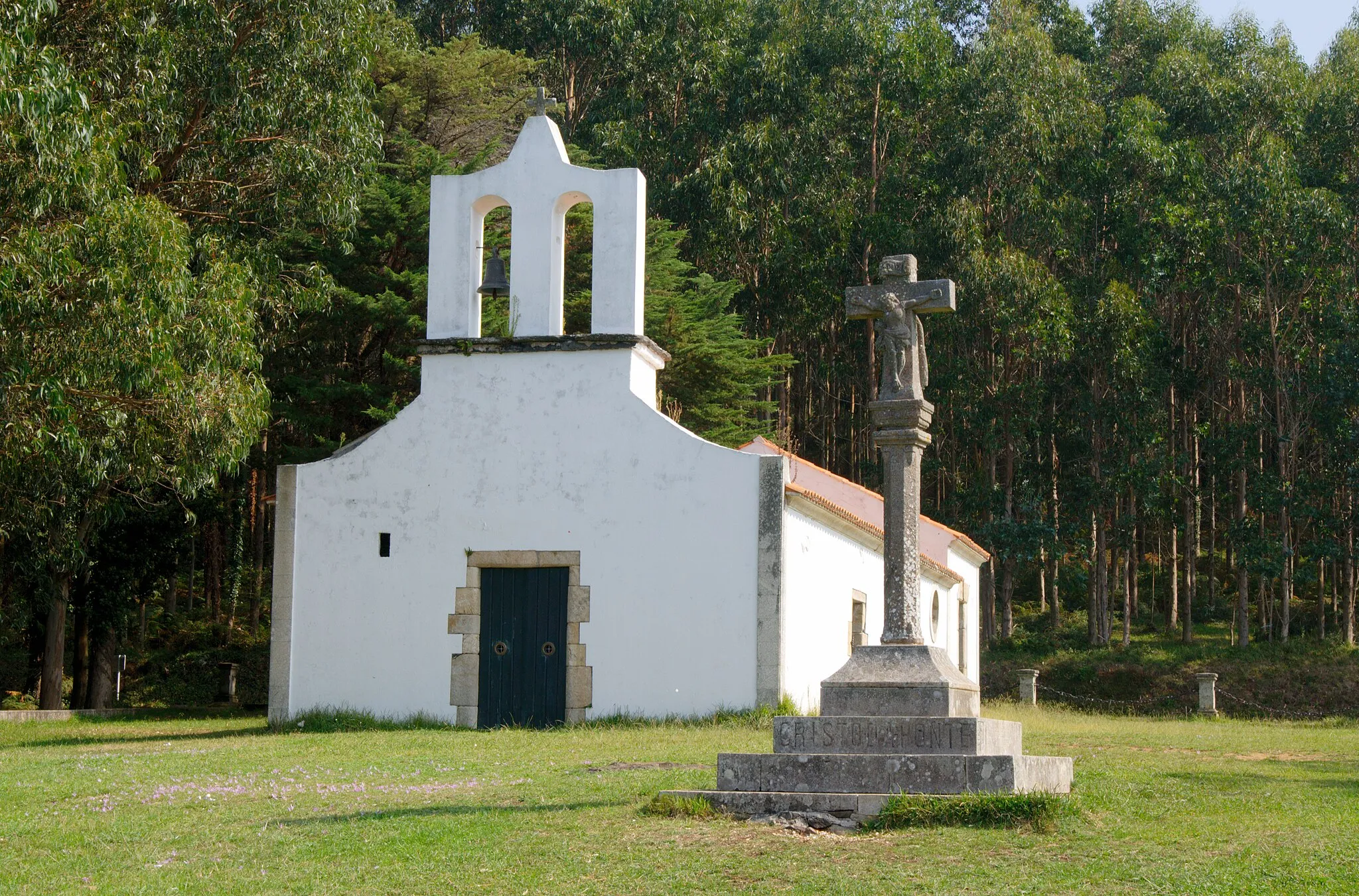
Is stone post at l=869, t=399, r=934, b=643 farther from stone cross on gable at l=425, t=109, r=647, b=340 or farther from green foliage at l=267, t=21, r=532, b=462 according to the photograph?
green foliage at l=267, t=21, r=532, b=462

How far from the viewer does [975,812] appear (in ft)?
24.3

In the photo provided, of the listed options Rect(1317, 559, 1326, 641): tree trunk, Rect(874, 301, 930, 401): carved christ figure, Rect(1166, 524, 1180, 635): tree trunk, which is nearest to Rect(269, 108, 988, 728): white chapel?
Rect(874, 301, 930, 401): carved christ figure

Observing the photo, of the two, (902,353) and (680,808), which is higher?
(902,353)

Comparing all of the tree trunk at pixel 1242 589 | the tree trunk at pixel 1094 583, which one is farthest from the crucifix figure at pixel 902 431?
the tree trunk at pixel 1094 583

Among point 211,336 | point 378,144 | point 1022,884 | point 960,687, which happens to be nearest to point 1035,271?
point 378,144

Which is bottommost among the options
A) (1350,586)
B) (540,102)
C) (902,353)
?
(1350,586)

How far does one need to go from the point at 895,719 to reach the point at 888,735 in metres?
0.10

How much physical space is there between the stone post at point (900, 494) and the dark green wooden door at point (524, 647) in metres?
6.92

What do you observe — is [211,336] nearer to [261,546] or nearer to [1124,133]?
[261,546]

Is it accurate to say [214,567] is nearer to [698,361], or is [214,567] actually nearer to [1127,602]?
[698,361]

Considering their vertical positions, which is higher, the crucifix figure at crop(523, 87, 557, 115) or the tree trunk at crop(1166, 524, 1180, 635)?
the crucifix figure at crop(523, 87, 557, 115)

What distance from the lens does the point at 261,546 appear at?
92.7ft

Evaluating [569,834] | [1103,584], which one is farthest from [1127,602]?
[569,834]

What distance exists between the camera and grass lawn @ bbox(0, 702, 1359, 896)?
6293 millimetres
